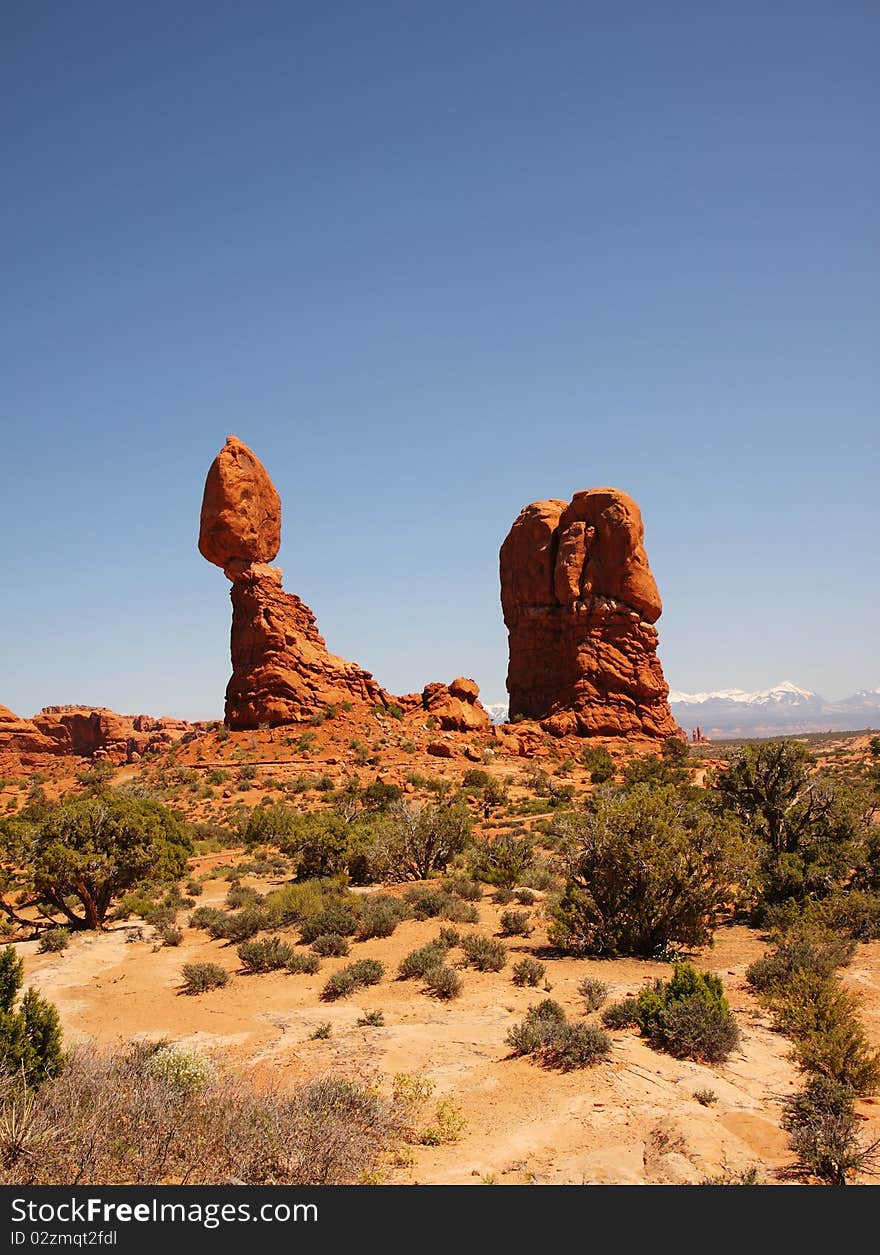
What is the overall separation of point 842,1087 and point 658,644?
40.3m

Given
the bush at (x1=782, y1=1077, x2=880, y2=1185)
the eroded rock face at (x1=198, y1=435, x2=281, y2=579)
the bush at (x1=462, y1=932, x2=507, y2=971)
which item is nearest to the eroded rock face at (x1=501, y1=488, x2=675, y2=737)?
the eroded rock face at (x1=198, y1=435, x2=281, y2=579)

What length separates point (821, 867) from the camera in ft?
46.1

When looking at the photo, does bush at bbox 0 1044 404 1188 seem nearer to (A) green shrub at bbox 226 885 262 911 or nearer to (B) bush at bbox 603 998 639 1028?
(B) bush at bbox 603 998 639 1028

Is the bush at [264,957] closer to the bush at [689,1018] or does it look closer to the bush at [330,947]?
the bush at [330,947]

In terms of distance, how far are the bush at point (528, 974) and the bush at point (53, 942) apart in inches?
346

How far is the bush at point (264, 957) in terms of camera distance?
11766mm

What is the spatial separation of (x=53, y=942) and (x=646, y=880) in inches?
432

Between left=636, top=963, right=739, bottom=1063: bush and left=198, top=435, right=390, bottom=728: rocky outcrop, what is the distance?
32.0 meters

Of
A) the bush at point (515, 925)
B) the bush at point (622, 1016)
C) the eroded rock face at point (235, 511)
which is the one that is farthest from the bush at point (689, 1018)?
the eroded rock face at point (235, 511)

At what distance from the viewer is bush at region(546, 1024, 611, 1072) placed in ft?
24.6

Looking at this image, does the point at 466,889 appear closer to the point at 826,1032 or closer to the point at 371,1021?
the point at 371,1021

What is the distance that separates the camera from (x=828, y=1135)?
5.38 metres

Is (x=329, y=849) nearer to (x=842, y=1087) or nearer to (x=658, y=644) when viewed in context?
(x=842, y=1087)
